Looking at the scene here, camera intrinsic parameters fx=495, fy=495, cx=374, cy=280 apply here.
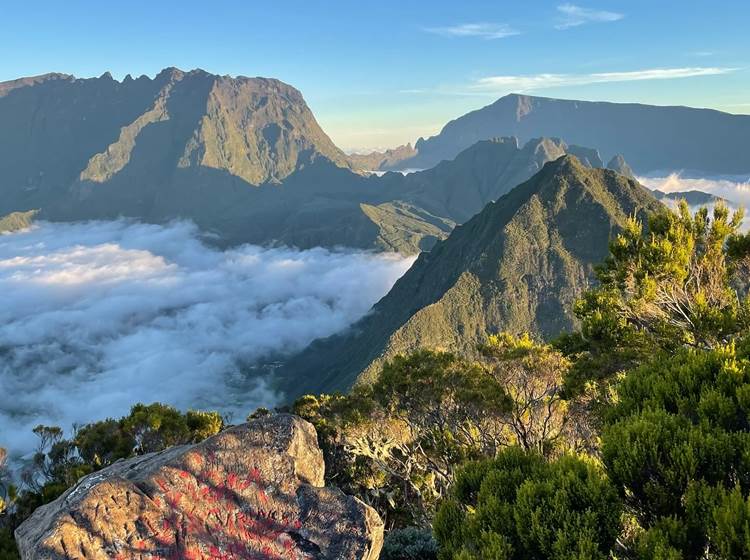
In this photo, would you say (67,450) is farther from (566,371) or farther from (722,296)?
(722,296)

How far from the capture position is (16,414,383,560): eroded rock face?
14531 millimetres

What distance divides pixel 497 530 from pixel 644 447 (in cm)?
302

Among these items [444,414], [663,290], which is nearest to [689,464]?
[663,290]

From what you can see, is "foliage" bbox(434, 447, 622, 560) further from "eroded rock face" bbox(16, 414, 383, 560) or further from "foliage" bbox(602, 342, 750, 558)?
"eroded rock face" bbox(16, 414, 383, 560)

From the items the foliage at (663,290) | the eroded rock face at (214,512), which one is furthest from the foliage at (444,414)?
the eroded rock face at (214,512)

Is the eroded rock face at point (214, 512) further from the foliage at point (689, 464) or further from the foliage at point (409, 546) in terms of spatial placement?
the foliage at point (689, 464)

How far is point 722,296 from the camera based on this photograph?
74.3 ft

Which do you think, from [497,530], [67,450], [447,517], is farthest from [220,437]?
[67,450]

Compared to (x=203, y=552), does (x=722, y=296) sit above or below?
above

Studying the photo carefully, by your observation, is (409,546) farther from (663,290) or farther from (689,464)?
(663,290)

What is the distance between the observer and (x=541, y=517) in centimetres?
876

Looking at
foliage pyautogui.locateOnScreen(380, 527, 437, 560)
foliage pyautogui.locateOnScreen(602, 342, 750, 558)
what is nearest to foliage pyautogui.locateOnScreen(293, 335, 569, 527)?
foliage pyautogui.locateOnScreen(380, 527, 437, 560)

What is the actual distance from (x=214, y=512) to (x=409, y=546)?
6.72 metres

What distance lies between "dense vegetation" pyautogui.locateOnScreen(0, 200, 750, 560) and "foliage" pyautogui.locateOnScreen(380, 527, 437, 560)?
0.23 feet
